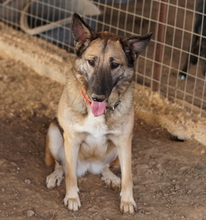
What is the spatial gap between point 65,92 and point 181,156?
1.53 metres

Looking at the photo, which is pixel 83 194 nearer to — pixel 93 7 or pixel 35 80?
pixel 35 80

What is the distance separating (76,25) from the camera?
11.3 ft

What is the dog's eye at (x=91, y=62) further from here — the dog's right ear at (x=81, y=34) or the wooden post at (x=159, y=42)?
the wooden post at (x=159, y=42)

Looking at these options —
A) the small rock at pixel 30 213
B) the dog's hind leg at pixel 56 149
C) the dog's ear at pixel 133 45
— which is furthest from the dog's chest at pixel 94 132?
the small rock at pixel 30 213

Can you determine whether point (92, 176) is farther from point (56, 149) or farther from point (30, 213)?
point (30, 213)

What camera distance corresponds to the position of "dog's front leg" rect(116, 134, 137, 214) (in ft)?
12.3

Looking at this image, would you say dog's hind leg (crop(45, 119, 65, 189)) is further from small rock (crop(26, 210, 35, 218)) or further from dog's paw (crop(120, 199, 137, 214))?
dog's paw (crop(120, 199, 137, 214))

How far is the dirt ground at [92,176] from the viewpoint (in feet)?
12.2

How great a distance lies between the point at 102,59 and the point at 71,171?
110 centimetres

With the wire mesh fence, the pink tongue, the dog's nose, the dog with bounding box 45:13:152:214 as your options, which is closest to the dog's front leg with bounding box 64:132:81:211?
the dog with bounding box 45:13:152:214

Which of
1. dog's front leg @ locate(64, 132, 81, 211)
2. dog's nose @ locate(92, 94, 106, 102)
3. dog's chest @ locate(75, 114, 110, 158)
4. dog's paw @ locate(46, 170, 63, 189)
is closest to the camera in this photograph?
dog's nose @ locate(92, 94, 106, 102)

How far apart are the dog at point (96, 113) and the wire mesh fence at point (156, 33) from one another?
4.97 feet

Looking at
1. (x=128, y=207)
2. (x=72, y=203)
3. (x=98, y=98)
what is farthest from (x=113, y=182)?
(x=98, y=98)

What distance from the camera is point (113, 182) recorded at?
414cm
